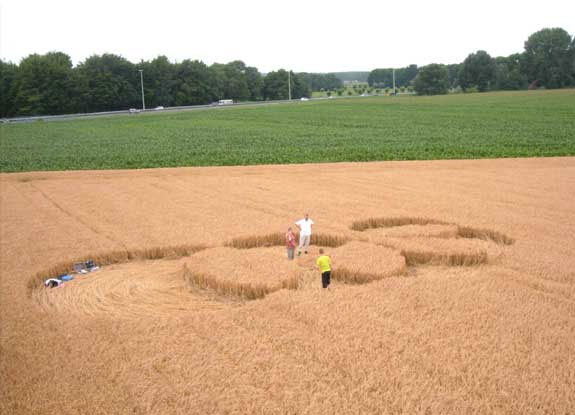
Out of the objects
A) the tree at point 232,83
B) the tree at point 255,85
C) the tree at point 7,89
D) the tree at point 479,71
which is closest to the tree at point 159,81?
the tree at point 232,83

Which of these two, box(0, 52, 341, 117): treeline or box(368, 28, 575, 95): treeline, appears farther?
box(368, 28, 575, 95): treeline

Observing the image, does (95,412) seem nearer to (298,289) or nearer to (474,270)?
(298,289)

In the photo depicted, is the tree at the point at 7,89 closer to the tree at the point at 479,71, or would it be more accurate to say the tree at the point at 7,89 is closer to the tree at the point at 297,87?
the tree at the point at 297,87

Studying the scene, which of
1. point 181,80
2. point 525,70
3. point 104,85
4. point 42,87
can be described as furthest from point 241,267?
point 525,70

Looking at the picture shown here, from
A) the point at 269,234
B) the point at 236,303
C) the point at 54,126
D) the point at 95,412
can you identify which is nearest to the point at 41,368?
the point at 95,412

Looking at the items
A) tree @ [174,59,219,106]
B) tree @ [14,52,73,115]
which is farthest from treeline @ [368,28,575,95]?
tree @ [14,52,73,115]

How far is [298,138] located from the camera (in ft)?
178

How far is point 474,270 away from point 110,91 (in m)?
114

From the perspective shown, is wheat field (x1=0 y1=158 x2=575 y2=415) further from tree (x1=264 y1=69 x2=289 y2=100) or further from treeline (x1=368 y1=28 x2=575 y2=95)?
tree (x1=264 y1=69 x2=289 y2=100)

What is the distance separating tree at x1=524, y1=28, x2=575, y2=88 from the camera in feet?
426

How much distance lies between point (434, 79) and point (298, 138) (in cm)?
9307

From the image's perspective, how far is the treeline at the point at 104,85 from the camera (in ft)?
360

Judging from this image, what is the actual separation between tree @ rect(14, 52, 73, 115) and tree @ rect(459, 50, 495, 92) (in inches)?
3737

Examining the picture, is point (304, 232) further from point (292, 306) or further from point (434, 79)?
point (434, 79)
